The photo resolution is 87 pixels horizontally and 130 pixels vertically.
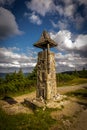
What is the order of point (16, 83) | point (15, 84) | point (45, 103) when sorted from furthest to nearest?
point (16, 83) → point (15, 84) → point (45, 103)

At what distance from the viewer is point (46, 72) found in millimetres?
21922

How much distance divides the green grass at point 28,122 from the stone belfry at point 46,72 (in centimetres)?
471

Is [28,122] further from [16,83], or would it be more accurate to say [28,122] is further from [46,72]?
[16,83]

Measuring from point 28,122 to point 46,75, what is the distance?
842 centimetres

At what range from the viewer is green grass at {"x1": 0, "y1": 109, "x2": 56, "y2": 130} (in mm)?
13672

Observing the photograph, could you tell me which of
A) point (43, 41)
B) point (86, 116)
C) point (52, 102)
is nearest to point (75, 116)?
point (86, 116)

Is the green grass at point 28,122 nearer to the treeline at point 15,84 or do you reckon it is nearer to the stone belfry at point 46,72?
the stone belfry at point 46,72

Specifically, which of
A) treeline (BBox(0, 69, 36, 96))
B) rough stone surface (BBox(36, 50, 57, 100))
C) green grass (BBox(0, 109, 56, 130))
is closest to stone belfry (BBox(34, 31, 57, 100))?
rough stone surface (BBox(36, 50, 57, 100))

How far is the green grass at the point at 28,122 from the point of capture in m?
13.7

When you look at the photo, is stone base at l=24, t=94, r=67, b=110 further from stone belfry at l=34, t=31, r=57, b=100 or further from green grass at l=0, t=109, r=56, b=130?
green grass at l=0, t=109, r=56, b=130

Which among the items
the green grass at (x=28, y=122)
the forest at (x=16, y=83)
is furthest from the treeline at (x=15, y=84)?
the green grass at (x=28, y=122)

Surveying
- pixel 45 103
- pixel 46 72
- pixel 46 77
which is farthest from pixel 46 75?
pixel 45 103

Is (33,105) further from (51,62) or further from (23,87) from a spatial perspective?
(23,87)

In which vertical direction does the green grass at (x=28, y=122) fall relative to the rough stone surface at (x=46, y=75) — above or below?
below
